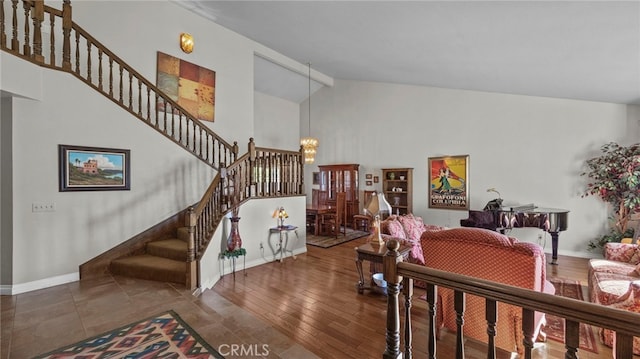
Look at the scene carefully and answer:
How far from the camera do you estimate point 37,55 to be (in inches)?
125

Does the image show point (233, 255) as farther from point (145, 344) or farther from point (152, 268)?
point (145, 344)

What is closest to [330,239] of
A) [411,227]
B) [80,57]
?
[411,227]

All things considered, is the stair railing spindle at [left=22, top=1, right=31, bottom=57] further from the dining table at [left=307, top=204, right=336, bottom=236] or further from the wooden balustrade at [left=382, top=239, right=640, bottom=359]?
the dining table at [left=307, top=204, right=336, bottom=236]

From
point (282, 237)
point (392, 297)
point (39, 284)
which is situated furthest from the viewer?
point (282, 237)

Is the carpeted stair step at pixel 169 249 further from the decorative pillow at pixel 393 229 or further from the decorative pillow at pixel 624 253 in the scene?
the decorative pillow at pixel 624 253

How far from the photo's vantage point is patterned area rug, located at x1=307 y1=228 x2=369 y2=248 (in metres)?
6.33

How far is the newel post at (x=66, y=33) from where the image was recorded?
344cm

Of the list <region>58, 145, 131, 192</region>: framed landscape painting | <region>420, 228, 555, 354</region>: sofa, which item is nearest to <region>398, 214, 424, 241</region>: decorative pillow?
<region>420, 228, 555, 354</region>: sofa

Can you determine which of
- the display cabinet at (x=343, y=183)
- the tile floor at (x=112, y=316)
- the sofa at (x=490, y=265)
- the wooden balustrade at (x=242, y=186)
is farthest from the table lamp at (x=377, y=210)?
the display cabinet at (x=343, y=183)

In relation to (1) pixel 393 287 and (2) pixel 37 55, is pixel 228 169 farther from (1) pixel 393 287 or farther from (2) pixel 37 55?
(1) pixel 393 287

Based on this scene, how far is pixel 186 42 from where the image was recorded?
5219 mm

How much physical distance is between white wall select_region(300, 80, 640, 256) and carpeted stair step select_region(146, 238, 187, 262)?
565 cm

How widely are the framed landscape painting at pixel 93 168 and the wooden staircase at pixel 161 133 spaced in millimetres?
714

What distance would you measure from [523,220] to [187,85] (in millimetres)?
6645
